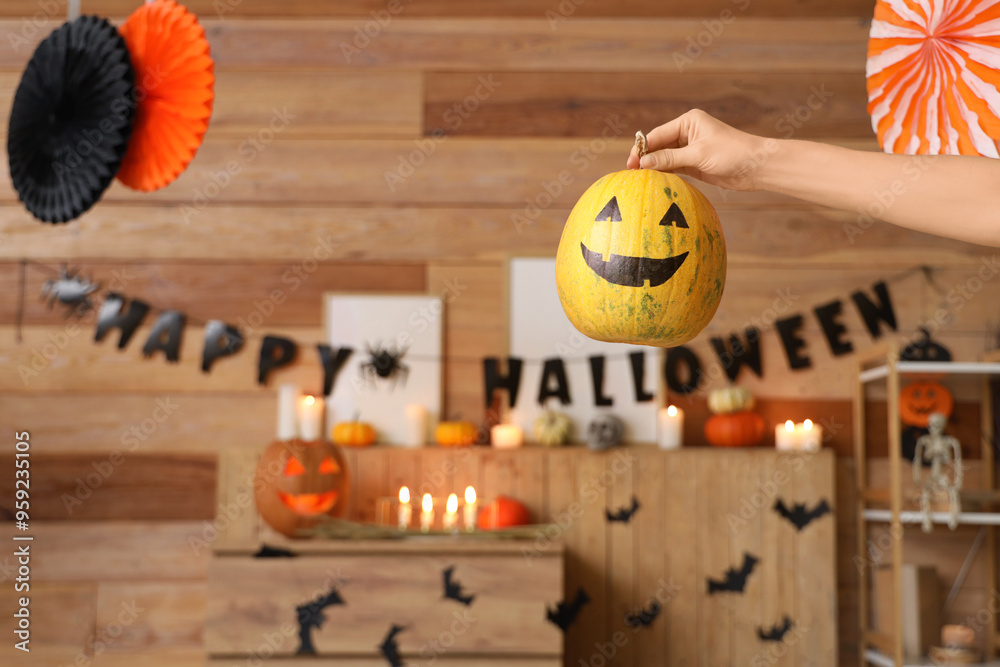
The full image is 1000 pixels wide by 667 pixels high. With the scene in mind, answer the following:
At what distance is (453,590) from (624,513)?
672mm

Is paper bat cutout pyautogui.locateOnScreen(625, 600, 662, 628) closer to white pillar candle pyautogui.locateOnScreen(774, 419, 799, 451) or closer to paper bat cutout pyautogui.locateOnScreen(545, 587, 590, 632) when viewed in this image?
paper bat cutout pyautogui.locateOnScreen(545, 587, 590, 632)

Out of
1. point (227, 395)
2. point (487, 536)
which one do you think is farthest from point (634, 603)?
point (227, 395)

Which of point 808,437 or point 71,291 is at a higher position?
point 71,291

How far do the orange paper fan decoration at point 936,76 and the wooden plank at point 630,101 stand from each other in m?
1.78

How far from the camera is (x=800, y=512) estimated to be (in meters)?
2.82

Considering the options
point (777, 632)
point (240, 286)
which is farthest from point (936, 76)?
point (240, 286)

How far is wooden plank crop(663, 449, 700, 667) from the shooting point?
281cm

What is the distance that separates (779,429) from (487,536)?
1.12 metres

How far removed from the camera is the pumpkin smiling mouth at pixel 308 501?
2684mm

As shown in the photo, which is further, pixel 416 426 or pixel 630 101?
pixel 630 101

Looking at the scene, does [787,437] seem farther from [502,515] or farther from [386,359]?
[386,359]

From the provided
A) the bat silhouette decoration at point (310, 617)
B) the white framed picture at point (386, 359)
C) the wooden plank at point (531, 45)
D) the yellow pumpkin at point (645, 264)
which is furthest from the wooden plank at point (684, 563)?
the yellow pumpkin at point (645, 264)

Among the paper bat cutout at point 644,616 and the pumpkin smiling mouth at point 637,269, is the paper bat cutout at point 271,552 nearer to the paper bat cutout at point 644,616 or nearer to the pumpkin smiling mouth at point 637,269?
the paper bat cutout at point 644,616

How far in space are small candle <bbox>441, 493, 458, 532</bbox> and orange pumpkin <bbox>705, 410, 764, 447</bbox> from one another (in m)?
0.94
